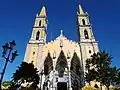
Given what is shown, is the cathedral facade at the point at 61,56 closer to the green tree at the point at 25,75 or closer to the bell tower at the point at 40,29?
the bell tower at the point at 40,29

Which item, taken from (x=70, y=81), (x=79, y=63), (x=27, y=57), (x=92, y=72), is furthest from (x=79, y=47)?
(x=92, y=72)

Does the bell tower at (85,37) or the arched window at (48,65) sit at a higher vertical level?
the bell tower at (85,37)

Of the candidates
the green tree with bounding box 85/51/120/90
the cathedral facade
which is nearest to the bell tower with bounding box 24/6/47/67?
the cathedral facade

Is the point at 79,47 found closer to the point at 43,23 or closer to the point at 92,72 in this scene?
the point at 43,23

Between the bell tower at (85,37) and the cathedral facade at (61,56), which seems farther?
the bell tower at (85,37)

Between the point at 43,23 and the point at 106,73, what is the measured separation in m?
31.8

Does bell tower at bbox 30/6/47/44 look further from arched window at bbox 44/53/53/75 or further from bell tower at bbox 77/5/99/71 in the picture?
bell tower at bbox 77/5/99/71

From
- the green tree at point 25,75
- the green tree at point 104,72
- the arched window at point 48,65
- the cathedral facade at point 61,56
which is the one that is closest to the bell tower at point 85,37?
the cathedral facade at point 61,56

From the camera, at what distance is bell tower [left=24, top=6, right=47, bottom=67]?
51.7 m

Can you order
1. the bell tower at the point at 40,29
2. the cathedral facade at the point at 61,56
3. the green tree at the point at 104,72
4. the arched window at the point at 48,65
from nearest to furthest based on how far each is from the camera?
the green tree at the point at 104,72, the cathedral facade at the point at 61,56, the arched window at the point at 48,65, the bell tower at the point at 40,29

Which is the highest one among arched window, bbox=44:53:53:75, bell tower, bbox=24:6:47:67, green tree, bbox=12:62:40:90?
bell tower, bbox=24:6:47:67

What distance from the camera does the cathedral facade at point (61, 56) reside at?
49344 mm

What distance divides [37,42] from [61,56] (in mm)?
7895

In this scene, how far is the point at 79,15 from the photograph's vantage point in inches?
2456
